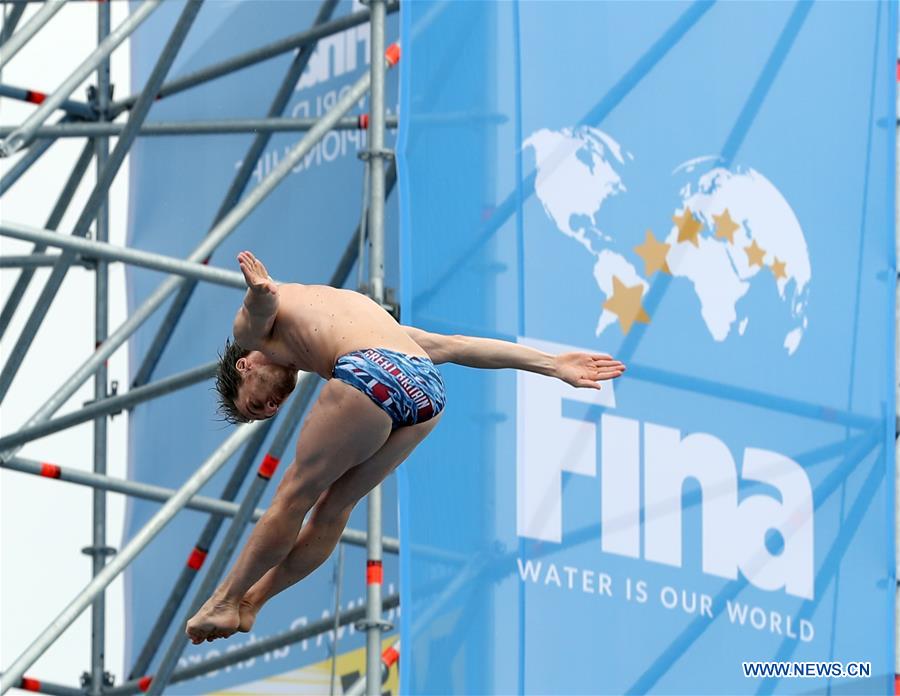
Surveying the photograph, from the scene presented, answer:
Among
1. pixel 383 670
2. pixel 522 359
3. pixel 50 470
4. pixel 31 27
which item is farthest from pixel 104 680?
pixel 522 359

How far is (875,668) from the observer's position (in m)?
10.0

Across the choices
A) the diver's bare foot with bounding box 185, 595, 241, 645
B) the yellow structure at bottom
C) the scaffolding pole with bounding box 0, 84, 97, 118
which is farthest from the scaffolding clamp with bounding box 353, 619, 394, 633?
the scaffolding pole with bounding box 0, 84, 97, 118

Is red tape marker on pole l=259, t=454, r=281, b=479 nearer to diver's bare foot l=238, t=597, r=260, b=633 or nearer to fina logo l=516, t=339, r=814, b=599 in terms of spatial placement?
fina logo l=516, t=339, r=814, b=599

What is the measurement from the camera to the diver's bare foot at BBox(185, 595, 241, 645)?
7695 mm

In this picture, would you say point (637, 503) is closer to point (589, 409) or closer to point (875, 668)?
point (589, 409)

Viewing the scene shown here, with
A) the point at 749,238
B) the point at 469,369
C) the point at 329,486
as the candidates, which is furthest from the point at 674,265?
the point at 329,486

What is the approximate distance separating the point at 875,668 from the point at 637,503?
1242 millimetres

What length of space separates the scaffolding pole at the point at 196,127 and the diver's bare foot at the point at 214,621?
3.35m

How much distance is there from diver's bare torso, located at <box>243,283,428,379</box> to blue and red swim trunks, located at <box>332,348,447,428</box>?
2.2 inches

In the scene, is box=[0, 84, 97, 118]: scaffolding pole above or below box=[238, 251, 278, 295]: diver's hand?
above

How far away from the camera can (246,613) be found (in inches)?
309

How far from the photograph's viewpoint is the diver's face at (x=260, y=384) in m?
7.76

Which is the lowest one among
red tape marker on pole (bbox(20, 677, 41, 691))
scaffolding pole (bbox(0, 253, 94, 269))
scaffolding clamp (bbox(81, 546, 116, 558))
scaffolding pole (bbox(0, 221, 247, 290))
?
red tape marker on pole (bbox(20, 677, 41, 691))

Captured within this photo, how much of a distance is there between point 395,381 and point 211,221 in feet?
15.3
